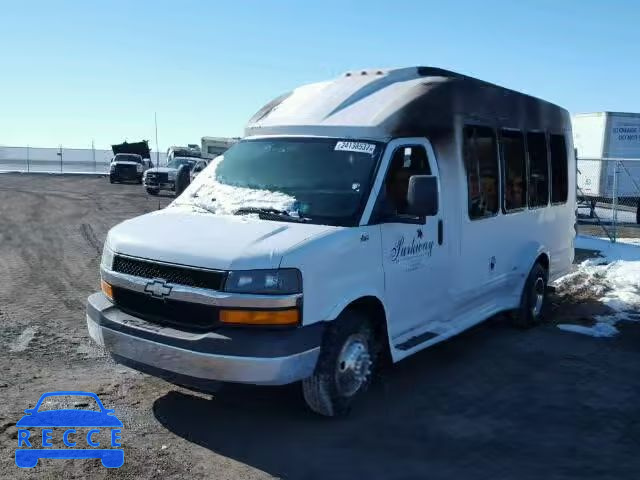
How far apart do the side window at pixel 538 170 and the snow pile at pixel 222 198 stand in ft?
12.4

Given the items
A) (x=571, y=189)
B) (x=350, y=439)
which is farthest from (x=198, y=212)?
(x=571, y=189)

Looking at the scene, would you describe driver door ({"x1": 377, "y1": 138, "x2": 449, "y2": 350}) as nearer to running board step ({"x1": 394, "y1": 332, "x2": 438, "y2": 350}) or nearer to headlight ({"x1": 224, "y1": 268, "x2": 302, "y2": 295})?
running board step ({"x1": 394, "y1": 332, "x2": 438, "y2": 350})

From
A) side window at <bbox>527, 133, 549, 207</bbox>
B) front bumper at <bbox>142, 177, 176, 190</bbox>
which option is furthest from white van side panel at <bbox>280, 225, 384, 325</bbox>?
front bumper at <bbox>142, 177, 176, 190</bbox>

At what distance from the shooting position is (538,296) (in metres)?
7.77

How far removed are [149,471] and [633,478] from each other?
2.95 metres

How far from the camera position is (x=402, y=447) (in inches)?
168

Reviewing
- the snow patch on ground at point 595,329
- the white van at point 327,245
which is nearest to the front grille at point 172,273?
the white van at point 327,245

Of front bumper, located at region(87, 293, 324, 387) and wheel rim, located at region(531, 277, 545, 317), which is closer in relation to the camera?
front bumper, located at region(87, 293, 324, 387)

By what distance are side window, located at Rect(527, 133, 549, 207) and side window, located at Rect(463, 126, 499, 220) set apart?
40.8 inches

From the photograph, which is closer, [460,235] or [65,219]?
[460,235]

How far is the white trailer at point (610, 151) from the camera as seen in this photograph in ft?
65.6

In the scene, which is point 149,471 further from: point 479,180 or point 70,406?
point 479,180

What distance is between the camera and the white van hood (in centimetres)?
406

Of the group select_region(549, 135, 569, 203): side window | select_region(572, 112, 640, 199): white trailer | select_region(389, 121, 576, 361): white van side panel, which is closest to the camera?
select_region(389, 121, 576, 361): white van side panel
